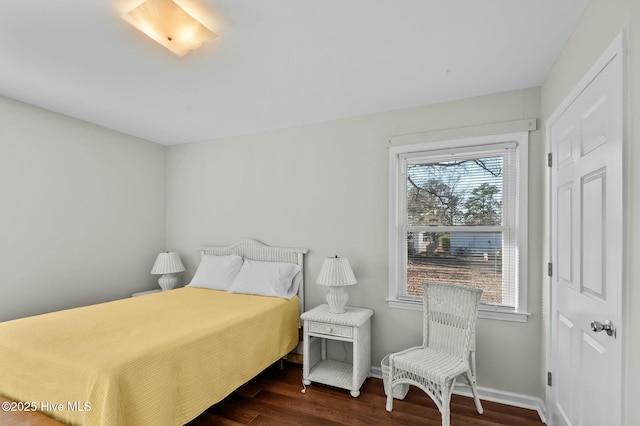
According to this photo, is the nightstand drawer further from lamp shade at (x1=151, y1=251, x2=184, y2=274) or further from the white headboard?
lamp shade at (x1=151, y1=251, x2=184, y2=274)

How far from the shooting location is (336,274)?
2.82 meters

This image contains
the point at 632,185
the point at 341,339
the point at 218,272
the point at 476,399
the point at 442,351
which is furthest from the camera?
the point at 218,272

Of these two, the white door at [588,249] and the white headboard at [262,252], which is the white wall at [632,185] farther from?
the white headboard at [262,252]

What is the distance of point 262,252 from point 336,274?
1126 millimetres

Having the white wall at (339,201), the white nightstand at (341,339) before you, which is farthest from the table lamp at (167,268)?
the white nightstand at (341,339)

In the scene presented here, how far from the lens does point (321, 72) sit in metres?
2.34

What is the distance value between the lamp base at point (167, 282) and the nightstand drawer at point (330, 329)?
2086 millimetres

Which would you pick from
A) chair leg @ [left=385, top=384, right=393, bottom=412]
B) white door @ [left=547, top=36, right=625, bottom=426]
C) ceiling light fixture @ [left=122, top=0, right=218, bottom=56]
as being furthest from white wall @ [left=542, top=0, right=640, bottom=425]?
ceiling light fixture @ [left=122, top=0, right=218, bottom=56]

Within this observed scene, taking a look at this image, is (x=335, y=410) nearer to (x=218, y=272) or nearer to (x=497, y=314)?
(x=497, y=314)

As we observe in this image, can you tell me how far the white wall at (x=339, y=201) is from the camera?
256 cm

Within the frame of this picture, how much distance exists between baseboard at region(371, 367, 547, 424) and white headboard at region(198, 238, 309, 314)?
5.32ft

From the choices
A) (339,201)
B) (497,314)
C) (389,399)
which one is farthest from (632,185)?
(339,201)

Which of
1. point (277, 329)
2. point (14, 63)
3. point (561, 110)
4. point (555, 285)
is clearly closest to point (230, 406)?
point (277, 329)

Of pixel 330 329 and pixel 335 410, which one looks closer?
pixel 335 410
